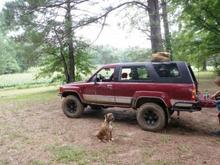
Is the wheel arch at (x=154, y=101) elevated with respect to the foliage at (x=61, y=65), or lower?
lower

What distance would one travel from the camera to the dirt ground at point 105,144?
5.76 m

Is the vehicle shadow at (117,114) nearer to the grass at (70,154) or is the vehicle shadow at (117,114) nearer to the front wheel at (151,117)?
the front wheel at (151,117)

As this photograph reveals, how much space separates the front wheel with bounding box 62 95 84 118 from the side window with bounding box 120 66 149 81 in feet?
5.67

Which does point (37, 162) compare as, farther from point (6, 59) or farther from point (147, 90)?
point (6, 59)

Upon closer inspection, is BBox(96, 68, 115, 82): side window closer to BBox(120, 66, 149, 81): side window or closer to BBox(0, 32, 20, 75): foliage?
BBox(120, 66, 149, 81): side window

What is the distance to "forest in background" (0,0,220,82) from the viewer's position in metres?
14.0

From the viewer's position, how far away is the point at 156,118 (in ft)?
25.3

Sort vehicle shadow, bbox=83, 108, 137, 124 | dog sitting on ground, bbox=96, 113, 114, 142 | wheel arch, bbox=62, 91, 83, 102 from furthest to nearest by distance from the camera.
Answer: wheel arch, bbox=62, 91, 83, 102
vehicle shadow, bbox=83, 108, 137, 124
dog sitting on ground, bbox=96, 113, 114, 142

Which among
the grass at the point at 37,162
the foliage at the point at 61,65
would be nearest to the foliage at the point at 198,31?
the foliage at the point at 61,65

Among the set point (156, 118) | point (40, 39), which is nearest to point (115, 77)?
point (156, 118)

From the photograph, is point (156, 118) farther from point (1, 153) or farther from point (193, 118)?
point (1, 153)

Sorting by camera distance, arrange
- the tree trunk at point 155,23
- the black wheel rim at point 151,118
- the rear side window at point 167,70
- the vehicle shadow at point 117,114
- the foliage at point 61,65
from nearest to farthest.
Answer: the rear side window at point 167,70
the black wheel rim at point 151,118
the vehicle shadow at point 117,114
the tree trunk at point 155,23
the foliage at point 61,65

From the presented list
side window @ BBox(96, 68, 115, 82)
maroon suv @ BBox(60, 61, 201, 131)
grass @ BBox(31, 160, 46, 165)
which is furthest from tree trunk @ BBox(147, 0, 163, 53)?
grass @ BBox(31, 160, 46, 165)

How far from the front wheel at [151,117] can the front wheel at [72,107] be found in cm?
218
